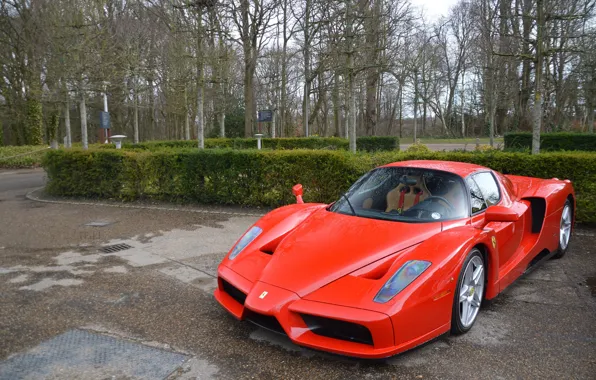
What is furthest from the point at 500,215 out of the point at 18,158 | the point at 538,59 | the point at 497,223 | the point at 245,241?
the point at 18,158

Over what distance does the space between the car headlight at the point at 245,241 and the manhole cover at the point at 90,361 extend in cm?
103

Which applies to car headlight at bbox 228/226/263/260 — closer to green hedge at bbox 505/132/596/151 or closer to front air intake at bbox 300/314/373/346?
front air intake at bbox 300/314/373/346

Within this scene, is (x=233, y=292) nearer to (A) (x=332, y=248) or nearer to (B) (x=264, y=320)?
(B) (x=264, y=320)

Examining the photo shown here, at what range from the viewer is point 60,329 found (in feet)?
11.3

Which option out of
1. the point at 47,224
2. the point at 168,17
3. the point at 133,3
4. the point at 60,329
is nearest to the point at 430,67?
the point at 133,3

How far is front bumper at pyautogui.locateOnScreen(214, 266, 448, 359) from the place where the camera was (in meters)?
2.63

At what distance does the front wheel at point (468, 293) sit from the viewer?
3116 millimetres

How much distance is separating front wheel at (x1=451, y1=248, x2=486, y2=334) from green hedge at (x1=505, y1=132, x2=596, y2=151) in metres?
17.0

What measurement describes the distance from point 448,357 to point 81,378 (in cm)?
237

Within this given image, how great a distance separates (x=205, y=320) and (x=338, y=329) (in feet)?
4.41

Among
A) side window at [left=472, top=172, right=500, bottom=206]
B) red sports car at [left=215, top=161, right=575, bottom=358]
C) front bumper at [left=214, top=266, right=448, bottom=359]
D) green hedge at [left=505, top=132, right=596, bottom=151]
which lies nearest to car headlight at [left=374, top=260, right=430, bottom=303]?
red sports car at [left=215, top=161, right=575, bottom=358]

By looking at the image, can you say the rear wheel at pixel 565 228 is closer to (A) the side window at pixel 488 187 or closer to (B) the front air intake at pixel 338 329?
(A) the side window at pixel 488 187

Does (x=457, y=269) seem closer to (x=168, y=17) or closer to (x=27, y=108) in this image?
(x=168, y=17)

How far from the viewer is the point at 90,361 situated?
2.92 m
